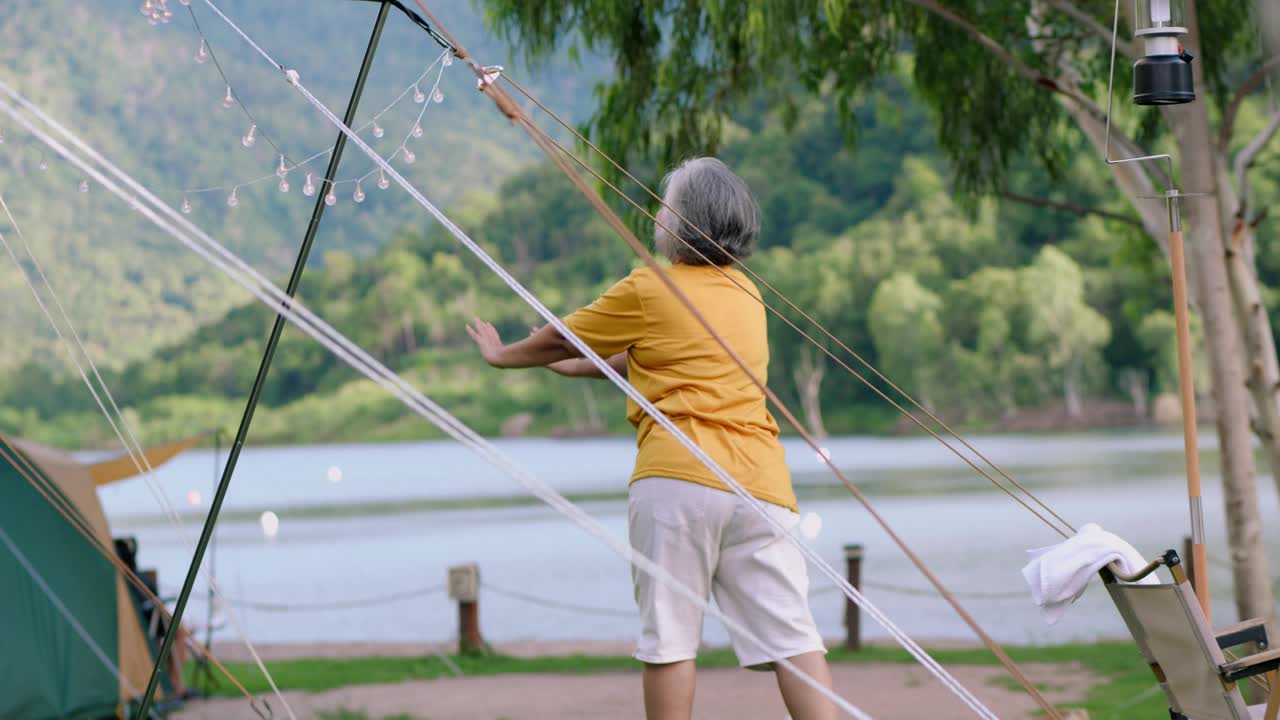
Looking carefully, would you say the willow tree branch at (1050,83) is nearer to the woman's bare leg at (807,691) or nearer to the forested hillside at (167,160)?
the woman's bare leg at (807,691)

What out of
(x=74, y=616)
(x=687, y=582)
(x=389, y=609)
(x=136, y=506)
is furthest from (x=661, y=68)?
(x=136, y=506)

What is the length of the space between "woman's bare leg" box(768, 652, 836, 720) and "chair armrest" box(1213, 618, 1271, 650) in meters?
0.95

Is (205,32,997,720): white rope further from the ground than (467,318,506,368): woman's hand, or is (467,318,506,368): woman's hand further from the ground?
(467,318,506,368): woman's hand

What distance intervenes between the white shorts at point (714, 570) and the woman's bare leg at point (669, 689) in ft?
0.07

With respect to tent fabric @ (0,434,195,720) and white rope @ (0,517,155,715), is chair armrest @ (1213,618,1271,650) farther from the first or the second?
white rope @ (0,517,155,715)

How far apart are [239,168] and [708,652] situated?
62.2 metres

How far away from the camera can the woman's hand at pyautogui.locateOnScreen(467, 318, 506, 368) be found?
260 cm

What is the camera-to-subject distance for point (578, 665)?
7.16 m

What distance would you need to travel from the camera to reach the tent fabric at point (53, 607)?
4723mm

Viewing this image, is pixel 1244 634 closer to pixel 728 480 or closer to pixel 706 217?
pixel 728 480

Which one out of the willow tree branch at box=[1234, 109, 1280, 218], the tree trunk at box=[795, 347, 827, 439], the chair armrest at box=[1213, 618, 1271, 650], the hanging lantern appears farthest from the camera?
the tree trunk at box=[795, 347, 827, 439]

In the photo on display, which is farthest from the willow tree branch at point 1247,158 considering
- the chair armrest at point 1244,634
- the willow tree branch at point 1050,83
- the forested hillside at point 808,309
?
the forested hillside at point 808,309

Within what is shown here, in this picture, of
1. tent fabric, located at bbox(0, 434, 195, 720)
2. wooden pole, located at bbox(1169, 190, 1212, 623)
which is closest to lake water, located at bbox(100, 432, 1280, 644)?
tent fabric, located at bbox(0, 434, 195, 720)

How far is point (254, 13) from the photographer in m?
84.8
